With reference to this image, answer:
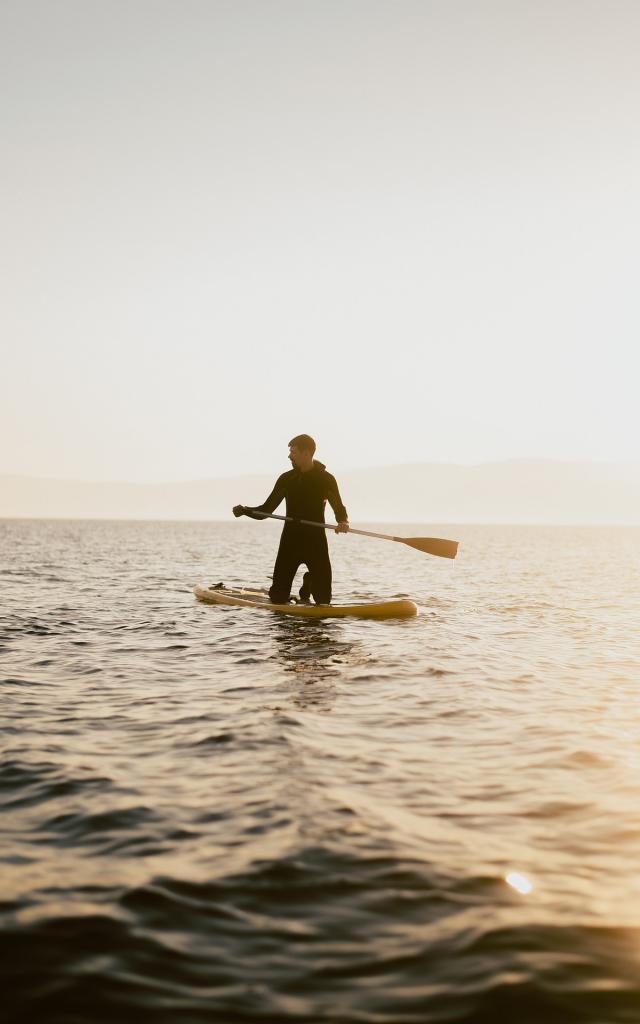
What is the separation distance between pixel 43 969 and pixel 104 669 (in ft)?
21.2

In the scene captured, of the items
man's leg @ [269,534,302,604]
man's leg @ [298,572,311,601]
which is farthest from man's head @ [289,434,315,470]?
man's leg @ [298,572,311,601]

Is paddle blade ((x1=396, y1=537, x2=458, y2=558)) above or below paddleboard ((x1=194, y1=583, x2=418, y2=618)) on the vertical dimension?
above

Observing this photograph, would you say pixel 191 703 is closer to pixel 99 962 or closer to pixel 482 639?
pixel 99 962

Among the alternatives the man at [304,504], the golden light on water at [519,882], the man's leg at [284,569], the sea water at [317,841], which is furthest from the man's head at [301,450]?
the golden light on water at [519,882]

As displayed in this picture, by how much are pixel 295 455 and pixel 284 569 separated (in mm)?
1993

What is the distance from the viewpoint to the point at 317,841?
447 centimetres

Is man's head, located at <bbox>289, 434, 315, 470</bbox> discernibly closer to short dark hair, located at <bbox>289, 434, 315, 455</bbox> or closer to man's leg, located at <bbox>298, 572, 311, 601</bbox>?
short dark hair, located at <bbox>289, 434, 315, 455</bbox>

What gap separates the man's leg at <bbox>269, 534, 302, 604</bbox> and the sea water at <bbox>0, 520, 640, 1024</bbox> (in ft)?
10.2

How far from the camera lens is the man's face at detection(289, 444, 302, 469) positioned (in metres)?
12.6

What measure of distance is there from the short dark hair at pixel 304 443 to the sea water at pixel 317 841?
3.73 meters

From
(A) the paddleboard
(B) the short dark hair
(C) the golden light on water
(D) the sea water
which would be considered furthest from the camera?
(A) the paddleboard

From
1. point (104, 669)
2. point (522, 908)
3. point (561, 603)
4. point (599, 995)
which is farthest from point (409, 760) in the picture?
point (561, 603)

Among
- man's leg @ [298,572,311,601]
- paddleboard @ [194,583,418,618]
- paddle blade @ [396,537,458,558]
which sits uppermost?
paddle blade @ [396,537,458,558]

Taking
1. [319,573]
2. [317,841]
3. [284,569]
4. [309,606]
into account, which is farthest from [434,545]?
[317,841]
